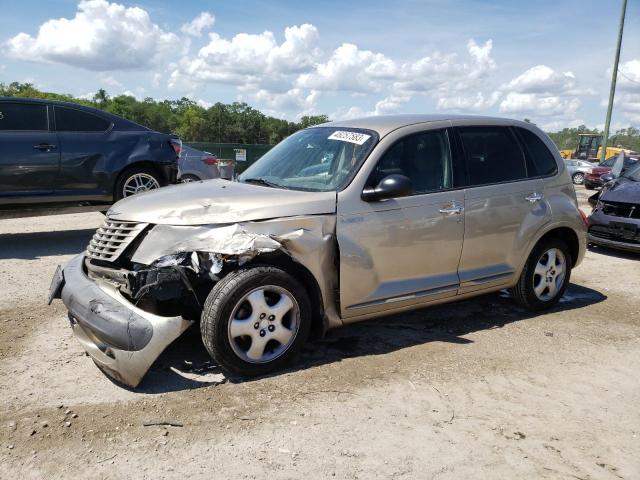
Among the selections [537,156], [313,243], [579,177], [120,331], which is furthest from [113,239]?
[579,177]

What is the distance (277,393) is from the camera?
3619 mm

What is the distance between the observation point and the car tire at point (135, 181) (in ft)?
26.7

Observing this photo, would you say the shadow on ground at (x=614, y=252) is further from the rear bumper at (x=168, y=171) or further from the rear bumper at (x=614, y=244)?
the rear bumper at (x=168, y=171)

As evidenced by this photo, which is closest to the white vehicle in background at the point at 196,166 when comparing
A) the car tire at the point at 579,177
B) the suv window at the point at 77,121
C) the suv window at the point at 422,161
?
the suv window at the point at 77,121

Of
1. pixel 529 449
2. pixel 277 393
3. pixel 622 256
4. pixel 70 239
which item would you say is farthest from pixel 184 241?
pixel 622 256

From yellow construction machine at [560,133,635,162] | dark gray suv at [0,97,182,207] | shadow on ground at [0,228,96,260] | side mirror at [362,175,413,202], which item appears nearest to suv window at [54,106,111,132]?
dark gray suv at [0,97,182,207]

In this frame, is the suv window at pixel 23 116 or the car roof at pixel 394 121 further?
the suv window at pixel 23 116

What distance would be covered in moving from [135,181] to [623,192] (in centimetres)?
709

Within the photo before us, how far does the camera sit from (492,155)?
4.95 metres

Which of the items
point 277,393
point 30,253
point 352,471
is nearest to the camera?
point 352,471

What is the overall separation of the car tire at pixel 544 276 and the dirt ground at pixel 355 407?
23 centimetres

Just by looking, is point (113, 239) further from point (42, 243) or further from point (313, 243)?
point (42, 243)

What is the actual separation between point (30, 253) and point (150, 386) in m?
4.54

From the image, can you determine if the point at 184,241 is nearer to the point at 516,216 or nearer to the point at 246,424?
the point at 246,424
